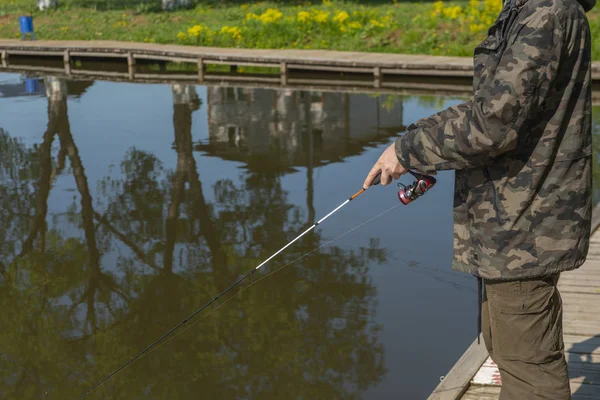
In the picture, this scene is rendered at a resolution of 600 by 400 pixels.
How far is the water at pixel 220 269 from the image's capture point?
5445 mm

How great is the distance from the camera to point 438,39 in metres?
19.9

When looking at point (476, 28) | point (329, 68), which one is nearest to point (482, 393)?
point (329, 68)

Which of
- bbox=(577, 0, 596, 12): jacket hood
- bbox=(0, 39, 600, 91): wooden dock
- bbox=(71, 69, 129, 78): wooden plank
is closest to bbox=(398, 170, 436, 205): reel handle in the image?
bbox=(577, 0, 596, 12): jacket hood

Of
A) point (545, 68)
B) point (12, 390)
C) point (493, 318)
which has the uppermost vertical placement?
point (545, 68)

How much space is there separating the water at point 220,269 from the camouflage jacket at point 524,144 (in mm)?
2548

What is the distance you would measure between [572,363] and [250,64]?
50.5ft

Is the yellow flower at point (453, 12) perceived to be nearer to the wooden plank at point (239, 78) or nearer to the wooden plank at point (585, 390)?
the wooden plank at point (239, 78)

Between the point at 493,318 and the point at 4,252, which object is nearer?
the point at 493,318

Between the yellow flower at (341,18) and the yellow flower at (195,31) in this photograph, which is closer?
the yellow flower at (341,18)

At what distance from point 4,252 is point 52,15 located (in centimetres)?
2414

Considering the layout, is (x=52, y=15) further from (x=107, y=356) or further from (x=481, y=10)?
(x=107, y=356)

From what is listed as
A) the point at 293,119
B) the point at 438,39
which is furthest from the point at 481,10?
the point at 293,119

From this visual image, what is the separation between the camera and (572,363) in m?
4.26

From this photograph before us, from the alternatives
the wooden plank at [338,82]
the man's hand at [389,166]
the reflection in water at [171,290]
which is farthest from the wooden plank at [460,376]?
the wooden plank at [338,82]
